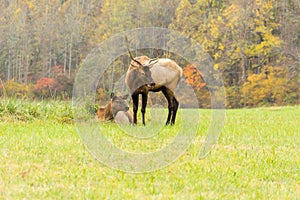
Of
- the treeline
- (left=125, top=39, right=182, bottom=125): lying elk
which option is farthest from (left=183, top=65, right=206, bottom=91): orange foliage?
(left=125, top=39, right=182, bottom=125): lying elk

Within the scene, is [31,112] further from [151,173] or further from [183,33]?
[183,33]

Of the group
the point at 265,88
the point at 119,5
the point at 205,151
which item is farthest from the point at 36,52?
the point at 205,151

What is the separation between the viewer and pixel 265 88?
30.9 metres

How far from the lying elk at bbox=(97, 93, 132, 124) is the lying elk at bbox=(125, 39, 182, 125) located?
84cm

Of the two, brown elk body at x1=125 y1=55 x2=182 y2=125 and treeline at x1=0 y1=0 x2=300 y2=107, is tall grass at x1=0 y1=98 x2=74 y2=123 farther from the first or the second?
treeline at x1=0 y1=0 x2=300 y2=107

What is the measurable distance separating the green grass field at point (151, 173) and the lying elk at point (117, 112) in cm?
234

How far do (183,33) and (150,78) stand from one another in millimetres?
29256

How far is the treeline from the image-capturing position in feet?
103

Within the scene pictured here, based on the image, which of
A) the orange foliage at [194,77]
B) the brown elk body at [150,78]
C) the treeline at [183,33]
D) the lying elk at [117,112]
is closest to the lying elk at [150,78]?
the brown elk body at [150,78]

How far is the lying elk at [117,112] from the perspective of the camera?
10.5 m

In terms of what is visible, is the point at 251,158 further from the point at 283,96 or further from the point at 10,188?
the point at 283,96

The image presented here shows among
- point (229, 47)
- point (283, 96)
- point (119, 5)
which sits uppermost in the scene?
point (119, 5)

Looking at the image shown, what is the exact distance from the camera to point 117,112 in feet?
34.8

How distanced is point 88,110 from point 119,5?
32470mm
